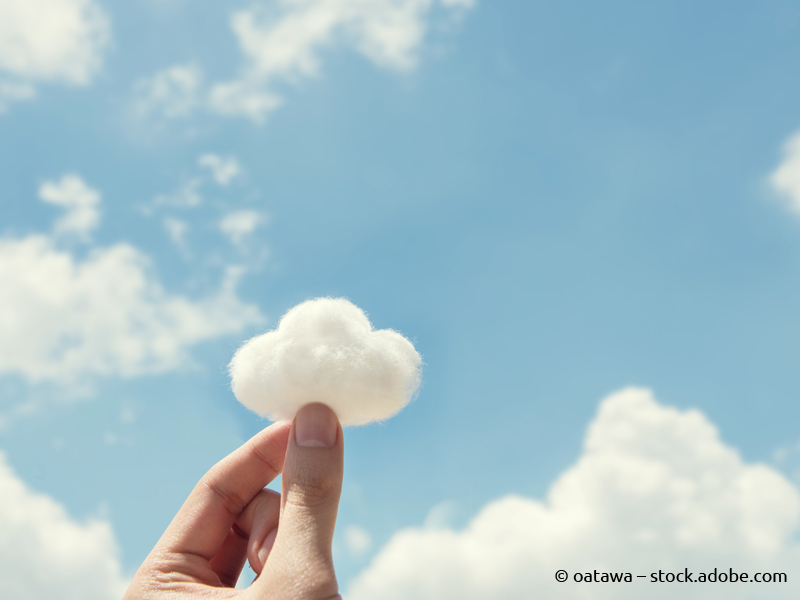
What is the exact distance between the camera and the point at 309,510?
358cm

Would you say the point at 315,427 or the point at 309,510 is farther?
the point at 315,427

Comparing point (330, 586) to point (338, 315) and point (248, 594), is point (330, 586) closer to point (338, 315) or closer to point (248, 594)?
point (248, 594)

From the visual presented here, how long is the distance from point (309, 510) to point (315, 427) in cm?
57

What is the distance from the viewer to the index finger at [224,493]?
4328 millimetres

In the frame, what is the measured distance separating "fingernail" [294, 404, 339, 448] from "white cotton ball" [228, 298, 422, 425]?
13 centimetres

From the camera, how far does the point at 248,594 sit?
345cm

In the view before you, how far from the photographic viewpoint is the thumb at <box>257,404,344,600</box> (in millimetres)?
3287

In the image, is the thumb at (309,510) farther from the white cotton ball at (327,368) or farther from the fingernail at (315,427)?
the white cotton ball at (327,368)

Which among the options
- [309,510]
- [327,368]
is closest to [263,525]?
[309,510]

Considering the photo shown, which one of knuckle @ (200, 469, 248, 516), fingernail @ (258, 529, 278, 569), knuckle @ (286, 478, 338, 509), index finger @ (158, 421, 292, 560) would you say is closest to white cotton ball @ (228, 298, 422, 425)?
index finger @ (158, 421, 292, 560)

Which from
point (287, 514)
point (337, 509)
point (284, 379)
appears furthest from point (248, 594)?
point (284, 379)

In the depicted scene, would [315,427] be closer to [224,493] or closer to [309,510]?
[309,510]

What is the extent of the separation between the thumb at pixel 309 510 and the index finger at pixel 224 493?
1.02 metres

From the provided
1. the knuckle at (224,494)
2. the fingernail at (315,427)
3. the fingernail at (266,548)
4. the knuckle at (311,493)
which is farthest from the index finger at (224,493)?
the knuckle at (311,493)
